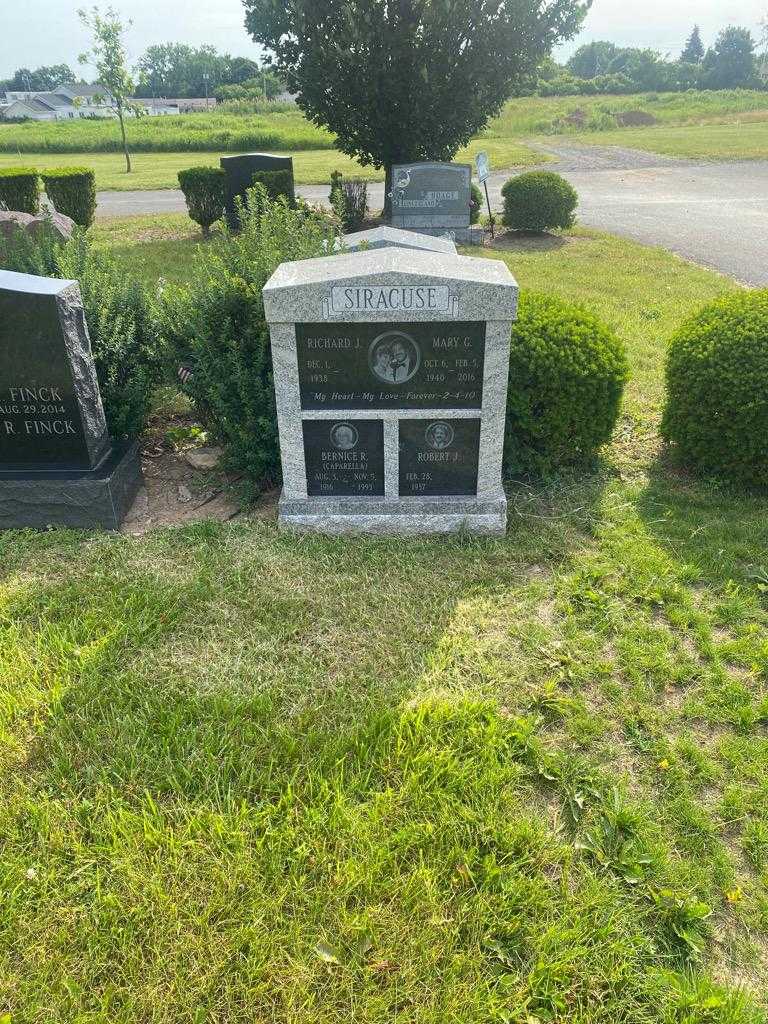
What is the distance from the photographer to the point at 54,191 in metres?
15.7

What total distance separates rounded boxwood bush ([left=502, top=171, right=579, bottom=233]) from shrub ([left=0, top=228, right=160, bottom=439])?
10.9 m

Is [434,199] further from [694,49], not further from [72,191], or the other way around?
[694,49]

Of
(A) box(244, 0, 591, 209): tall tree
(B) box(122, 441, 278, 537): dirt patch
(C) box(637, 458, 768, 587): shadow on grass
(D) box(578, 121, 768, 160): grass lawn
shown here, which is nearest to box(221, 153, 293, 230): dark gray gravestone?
(A) box(244, 0, 591, 209): tall tree

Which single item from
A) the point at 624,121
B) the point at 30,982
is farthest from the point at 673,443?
the point at 624,121

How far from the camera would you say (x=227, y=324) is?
4.92m

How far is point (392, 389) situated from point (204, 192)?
42.4 feet

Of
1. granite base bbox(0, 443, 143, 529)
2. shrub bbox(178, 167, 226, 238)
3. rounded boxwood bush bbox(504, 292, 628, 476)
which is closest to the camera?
granite base bbox(0, 443, 143, 529)

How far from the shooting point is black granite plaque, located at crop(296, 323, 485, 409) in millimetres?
4219

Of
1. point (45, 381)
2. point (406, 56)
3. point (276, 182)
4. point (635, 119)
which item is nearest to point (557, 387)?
point (45, 381)

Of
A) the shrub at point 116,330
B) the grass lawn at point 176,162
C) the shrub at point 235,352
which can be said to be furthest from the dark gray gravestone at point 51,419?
the grass lawn at point 176,162

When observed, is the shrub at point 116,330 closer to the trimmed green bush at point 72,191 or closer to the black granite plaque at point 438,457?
the black granite plaque at point 438,457

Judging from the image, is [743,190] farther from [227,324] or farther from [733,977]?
[733,977]

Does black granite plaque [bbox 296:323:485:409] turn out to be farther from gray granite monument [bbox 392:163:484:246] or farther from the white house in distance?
the white house in distance

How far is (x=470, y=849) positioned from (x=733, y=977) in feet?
2.98
